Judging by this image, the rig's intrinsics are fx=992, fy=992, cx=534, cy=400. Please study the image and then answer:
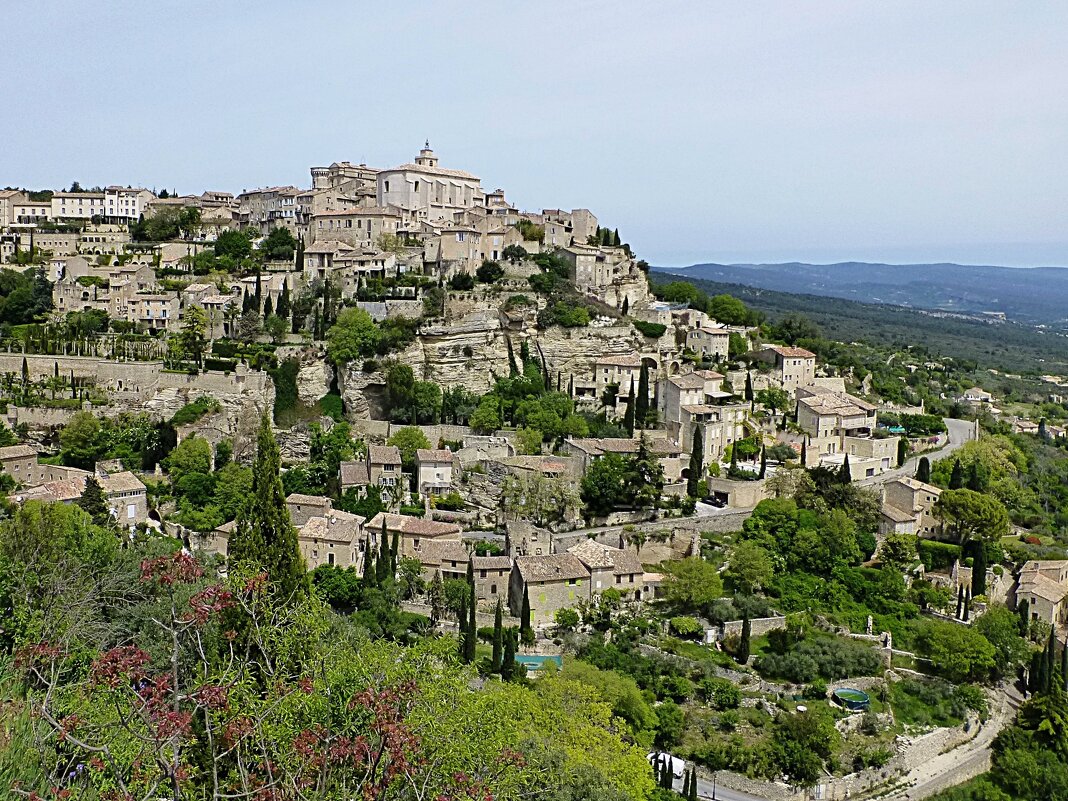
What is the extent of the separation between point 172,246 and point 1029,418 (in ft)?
187

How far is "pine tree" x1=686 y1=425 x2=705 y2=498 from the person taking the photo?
37.2 metres

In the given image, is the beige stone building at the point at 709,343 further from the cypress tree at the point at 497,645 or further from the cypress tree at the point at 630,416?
the cypress tree at the point at 497,645

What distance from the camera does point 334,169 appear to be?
5831 centimetres

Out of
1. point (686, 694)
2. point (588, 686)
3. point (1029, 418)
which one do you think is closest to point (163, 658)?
point (588, 686)

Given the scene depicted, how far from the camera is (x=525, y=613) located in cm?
2959

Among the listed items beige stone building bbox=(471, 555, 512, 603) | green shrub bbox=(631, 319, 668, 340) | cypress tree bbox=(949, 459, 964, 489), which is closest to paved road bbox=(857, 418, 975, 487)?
cypress tree bbox=(949, 459, 964, 489)

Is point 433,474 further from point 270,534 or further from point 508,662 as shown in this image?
→ point 270,534

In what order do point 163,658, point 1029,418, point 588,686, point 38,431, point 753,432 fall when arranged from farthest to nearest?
point 1029,418, point 753,432, point 38,431, point 588,686, point 163,658

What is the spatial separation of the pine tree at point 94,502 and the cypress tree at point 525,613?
1355 centimetres

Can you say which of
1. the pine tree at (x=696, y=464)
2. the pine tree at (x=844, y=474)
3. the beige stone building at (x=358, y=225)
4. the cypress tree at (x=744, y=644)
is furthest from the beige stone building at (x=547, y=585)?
the beige stone building at (x=358, y=225)

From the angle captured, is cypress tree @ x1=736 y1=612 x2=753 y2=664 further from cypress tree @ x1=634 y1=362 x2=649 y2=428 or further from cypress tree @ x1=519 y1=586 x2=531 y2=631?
cypress tree @ x1=634 y1=362 x2=649 y2=428

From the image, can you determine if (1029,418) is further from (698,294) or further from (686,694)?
(686,694)

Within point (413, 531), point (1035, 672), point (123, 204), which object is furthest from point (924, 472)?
point (123, 204)

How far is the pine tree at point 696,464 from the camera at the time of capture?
122ft
